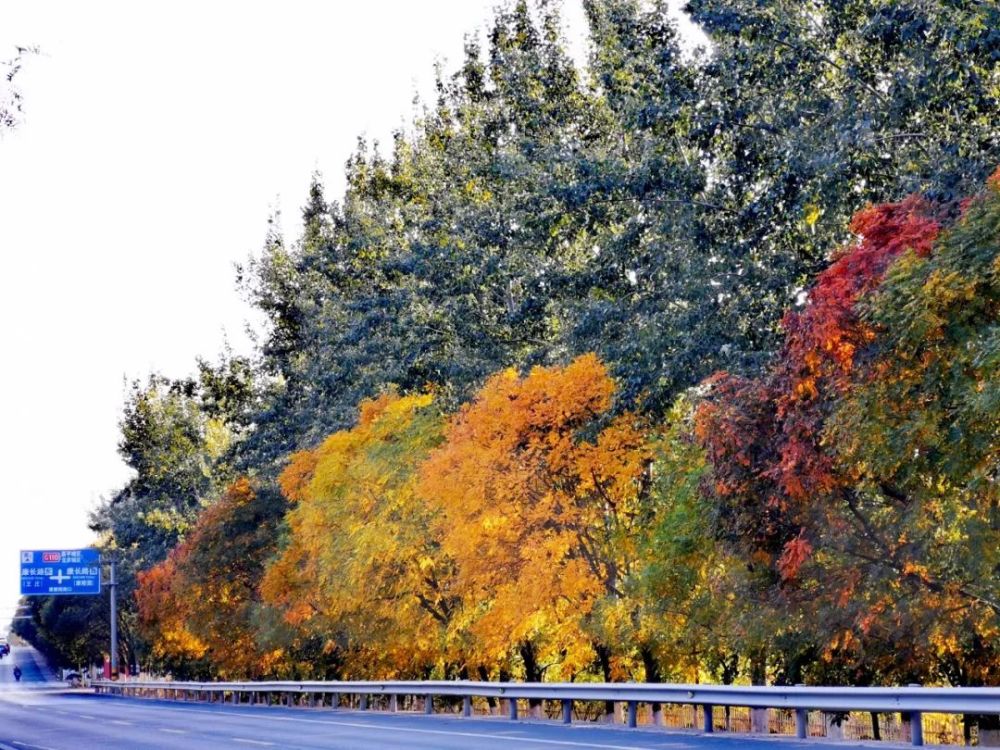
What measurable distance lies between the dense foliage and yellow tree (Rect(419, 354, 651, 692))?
0.29 ft

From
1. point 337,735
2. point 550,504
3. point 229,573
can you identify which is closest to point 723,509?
point 337,735

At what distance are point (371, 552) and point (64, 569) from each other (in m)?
43.9

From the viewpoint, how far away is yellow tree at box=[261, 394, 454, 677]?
48094 millimetres

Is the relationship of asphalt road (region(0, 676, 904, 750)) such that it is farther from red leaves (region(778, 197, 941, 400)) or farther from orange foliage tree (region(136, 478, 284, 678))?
orange foliage tree (region(136, 478, 284, 678))

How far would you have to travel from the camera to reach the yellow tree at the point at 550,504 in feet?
125

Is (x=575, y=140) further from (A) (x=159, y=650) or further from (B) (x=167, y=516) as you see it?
(B) (x=167, y=516)

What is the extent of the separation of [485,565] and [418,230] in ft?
69.3

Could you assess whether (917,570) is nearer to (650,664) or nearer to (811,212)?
(811,212)

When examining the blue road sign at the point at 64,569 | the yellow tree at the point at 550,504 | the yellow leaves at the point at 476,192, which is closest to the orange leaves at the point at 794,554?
the yellow tree at the point at 550,504

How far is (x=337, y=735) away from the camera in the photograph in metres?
25.4

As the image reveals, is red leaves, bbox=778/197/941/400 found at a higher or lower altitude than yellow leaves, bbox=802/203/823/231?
lower

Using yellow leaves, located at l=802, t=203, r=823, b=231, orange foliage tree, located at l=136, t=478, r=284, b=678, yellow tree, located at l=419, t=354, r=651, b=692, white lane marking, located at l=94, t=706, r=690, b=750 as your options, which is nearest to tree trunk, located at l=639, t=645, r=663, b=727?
yellow tree, located at l=419, t=354, r=651, b=692

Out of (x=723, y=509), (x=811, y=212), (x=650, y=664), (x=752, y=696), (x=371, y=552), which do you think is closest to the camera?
(x=752, y=696)

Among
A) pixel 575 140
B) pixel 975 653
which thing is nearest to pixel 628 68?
pixel 575 140
